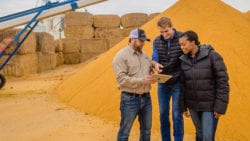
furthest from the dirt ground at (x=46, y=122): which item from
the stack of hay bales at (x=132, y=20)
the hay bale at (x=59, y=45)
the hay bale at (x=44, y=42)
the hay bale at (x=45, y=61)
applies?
the stack of hay bales at (x=132, y=20)

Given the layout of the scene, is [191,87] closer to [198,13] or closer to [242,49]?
[242,49]

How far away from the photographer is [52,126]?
5223 mm

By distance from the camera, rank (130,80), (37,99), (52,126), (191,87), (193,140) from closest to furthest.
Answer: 1. (191,87)
2. (130,80)
3. (193,140)
4. (52,126)
5. (37,99)

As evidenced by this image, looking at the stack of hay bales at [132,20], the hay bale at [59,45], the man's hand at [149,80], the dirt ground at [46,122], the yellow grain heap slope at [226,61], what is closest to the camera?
the man's hand at [149,80]

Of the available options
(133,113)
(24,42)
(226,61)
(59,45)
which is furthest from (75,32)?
(133,113)

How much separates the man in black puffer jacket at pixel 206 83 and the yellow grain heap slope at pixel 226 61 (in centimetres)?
151

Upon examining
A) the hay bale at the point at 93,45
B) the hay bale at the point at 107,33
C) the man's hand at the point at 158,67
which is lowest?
the man's hand at the point at 158,67

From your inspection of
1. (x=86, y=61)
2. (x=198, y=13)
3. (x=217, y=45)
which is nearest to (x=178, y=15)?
(x=198, y=13)

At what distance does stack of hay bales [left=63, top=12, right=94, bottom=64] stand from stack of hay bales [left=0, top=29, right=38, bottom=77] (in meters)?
2.61

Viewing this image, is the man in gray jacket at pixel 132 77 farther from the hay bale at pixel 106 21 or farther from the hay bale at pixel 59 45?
the hay bale at pixel 106 21

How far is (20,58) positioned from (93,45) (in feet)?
12.9

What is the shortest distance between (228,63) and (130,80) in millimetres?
2616

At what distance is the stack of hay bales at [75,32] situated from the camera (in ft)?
47.7

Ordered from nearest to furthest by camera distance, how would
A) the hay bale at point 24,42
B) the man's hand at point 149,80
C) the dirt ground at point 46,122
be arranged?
Result: the man's hand at point 149,80 → the dirt ground at point 46,122 → the hay bale at point 24,42
